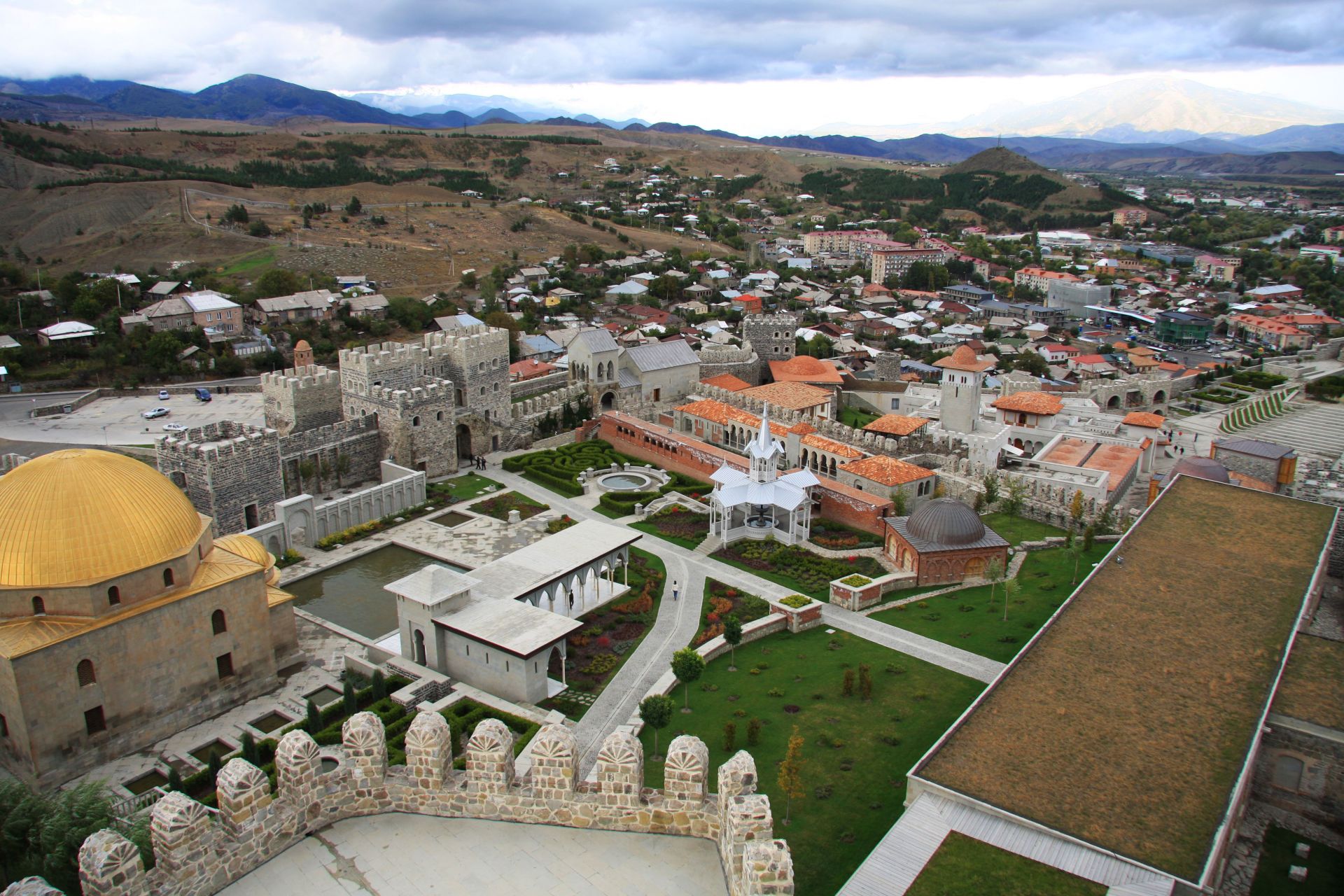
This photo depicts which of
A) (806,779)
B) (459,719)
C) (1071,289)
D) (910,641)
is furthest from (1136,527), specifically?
(1071,289)

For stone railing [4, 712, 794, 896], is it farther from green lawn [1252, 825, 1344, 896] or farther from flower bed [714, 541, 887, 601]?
flower bed [714, 541, 887, 601]

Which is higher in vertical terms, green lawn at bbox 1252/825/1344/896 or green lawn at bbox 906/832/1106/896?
green lawn at bbox 906/832/1106/896

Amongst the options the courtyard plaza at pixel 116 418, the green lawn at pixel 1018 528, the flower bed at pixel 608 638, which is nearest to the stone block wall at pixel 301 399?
the courtyard plaza at pixel 116 418

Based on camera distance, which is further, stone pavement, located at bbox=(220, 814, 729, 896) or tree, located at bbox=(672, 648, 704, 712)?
tree, located at bbox=(672, 648, 704, 712)

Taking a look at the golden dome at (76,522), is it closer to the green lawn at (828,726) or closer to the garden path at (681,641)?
the garden path at (681,641)

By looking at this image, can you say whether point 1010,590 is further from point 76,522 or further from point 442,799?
point 76,522

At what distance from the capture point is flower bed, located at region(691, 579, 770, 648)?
26953mm

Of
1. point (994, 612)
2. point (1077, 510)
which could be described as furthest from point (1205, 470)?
point (994, 612)

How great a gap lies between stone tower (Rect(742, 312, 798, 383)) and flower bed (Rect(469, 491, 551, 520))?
21638 millimetres

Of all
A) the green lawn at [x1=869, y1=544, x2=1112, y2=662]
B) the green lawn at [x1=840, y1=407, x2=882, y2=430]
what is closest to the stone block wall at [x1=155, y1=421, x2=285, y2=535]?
the green lawn at [x1=869, y1=544, x2=1112, y2=662]

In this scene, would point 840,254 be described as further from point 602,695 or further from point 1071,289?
point 602,695

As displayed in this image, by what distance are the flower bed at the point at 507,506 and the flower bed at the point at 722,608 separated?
945 centimetres

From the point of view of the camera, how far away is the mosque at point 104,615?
784 inches

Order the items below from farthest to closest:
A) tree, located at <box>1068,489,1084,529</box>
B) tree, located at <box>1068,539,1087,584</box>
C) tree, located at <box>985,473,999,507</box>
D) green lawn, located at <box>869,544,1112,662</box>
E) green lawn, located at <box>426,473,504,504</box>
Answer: green lawn, located at <box>426,473,504,504</box> < tree, located at <box>985,473,999,507</box> < tree, located at <box>1068,489,1084,529</box> < tree, located at <box>1068,539,1087,584</box> < green lawn, located at <box>869,544,1112,662</box>
